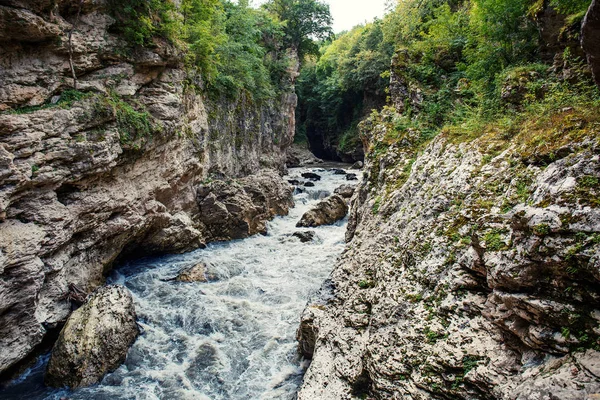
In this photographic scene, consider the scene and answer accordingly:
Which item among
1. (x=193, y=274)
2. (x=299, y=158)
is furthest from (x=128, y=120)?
(x=299, y=158)

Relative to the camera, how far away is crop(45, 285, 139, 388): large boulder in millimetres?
6629

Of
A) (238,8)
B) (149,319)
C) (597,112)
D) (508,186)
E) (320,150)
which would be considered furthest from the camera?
(320,150)

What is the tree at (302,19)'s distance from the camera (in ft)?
97.2

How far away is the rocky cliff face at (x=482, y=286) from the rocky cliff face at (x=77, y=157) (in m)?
6.05

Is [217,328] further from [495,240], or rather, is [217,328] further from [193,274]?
[495,240]

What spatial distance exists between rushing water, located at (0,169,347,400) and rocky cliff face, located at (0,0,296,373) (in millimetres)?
1127

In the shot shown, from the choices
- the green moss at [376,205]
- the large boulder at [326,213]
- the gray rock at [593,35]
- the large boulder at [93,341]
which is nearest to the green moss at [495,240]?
the gray rock at [593,35]

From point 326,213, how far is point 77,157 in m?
11.0

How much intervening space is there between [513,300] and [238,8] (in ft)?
69.5

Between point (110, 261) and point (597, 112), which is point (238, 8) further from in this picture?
point (597, 112)

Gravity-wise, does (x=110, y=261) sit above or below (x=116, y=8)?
below

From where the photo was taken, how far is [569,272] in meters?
2.92

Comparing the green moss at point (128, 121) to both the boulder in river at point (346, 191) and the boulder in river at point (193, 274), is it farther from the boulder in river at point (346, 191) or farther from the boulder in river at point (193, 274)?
the boulder in river at point (346, 191)

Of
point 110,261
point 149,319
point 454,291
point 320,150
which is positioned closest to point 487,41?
point 454,291
